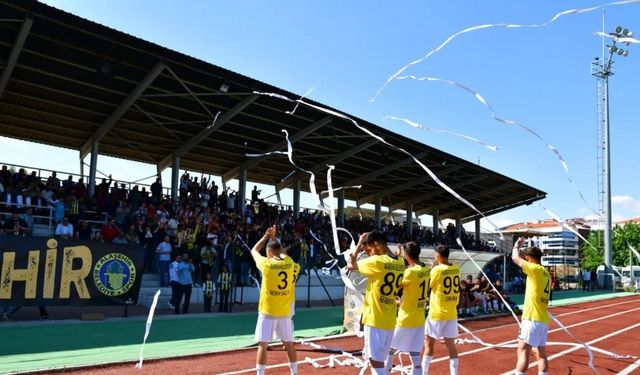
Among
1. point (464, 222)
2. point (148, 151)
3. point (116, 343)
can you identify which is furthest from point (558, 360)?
point (464, 222)

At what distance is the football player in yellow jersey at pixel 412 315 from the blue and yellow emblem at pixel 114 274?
8664 millimetres

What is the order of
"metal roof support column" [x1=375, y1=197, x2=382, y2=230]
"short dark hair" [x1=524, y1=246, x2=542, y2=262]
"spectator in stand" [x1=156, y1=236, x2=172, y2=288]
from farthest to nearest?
"metal roof support column" [x1=375, y1=197, x2=382, y2=230] < "spectator in stand" [x1=156, y1=236, x2=172, y2=288] < "short dark hair" [x1=524, y1=246, x2=542, y2=262]

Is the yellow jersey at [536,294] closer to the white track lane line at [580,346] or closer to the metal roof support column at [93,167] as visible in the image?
the white track lane line at [580,346]

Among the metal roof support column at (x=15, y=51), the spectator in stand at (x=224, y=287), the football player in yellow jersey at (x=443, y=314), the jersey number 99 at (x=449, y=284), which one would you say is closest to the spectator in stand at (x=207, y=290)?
the spectator in stand at (x=224, y=287)

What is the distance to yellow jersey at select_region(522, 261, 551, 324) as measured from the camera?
7.48 meters

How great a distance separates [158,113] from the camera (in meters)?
22.1

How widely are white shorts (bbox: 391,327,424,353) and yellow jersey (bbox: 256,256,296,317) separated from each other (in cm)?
152

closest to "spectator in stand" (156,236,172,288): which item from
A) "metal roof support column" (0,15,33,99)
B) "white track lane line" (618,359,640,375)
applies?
"metal roof support column" (0,15,33,99)

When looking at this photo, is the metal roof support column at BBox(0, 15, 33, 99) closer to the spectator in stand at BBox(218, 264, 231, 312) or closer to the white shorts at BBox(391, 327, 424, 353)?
the spectator in stand at BBox(218, 264, 231, 312)

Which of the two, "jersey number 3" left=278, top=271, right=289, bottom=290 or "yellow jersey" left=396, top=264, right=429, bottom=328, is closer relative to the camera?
"yellow jersey" left=396, top=264, right=429, bottom=328

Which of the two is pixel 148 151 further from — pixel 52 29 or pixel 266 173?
pixel 52 29

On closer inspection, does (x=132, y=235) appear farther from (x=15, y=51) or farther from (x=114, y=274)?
(x=15, y=51)

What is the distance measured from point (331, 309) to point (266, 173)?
1338 centimetres

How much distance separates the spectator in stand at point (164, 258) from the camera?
55.3 ft
